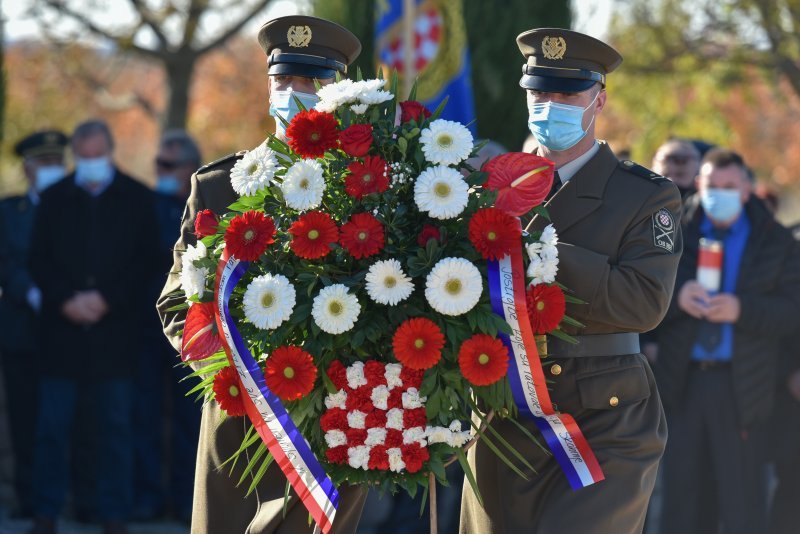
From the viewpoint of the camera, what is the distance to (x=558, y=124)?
4.40 m

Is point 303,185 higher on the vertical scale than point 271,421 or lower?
higher

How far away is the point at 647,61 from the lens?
18016 millimetres

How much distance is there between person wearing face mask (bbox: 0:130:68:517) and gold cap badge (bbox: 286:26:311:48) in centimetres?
373

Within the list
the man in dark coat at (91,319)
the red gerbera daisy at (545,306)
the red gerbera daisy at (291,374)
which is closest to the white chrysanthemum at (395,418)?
the red gerbera daisy at (291,374)

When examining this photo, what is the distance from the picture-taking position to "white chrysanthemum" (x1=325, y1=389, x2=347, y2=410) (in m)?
3.85

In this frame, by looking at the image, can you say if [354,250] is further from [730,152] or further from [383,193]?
[730,152]

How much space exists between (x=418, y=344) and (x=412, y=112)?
2.65 ft

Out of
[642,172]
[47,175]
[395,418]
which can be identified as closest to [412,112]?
[642,172]

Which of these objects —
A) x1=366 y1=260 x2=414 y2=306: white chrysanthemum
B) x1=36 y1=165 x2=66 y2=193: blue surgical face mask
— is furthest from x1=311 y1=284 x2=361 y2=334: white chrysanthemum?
x1=36 y1=165 x2=66 y2=193: blue surgical face mask

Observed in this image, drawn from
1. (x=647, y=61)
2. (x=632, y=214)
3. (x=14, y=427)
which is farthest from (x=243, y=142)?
(x=632, y=214)

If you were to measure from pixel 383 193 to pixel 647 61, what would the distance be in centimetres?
1473

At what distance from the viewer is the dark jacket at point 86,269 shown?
7.50 meters

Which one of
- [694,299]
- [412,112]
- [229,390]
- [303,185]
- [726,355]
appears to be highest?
[412,112]

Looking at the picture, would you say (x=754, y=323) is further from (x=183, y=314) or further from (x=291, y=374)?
(x=291, y=374)
